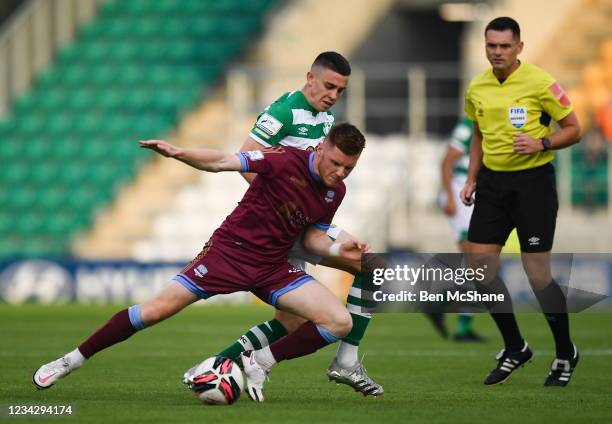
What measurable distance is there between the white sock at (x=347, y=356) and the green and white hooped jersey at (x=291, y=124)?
1.33 metres

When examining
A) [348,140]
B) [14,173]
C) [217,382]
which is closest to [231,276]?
[217,382]

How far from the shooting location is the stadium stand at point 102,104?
21.3 metres

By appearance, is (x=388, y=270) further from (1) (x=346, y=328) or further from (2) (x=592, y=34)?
(2) (x=592, y=34)

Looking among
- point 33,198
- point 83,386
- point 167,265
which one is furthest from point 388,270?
point 33,198

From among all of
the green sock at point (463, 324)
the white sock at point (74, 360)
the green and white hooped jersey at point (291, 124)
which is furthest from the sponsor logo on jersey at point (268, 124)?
the green sock at point (463, 324)

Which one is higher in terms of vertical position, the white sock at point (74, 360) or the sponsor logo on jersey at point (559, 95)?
the sponsor logo on jersey at point (559, 95)

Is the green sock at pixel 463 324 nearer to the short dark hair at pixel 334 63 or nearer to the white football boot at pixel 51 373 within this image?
the short dark hair at pixel 334 63

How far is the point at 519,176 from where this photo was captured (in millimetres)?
8422

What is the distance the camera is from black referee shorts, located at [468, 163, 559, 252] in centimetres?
836

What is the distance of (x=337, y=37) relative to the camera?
75.2ft

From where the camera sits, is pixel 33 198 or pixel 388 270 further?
pixel 33 198

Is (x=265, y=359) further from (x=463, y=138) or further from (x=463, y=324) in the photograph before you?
(x=463, y=324)

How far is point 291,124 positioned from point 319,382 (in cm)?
171

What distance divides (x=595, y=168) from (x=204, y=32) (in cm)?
710
